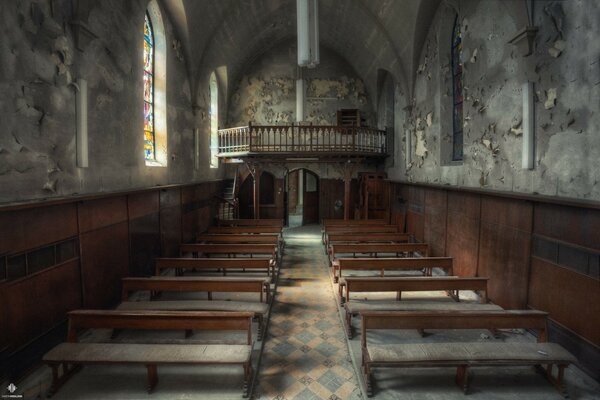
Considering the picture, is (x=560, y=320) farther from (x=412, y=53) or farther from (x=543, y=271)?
(x=412, y=53)

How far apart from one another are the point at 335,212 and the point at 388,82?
6.71 m

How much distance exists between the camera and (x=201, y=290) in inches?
222

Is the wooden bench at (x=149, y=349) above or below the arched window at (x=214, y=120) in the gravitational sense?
below

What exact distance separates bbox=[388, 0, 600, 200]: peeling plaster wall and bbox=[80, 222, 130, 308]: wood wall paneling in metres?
7.41

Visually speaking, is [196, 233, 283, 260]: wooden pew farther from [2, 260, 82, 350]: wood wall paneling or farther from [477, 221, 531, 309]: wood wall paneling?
[477, 221, 531, 309]: wood wall paneling

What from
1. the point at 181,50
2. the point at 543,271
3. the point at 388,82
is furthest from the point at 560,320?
the point at 388,82

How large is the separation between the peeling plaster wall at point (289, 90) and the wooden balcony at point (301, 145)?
2.57 meters

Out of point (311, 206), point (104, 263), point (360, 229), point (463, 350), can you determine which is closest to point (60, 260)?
point (104, 263)

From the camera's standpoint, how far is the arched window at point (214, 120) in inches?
589

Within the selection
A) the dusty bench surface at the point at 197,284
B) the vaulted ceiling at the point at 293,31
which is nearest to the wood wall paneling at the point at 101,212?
the dusty bench surface at the point at 197,284

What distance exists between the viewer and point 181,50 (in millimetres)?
10500

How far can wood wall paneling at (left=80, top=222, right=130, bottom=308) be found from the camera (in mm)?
5539

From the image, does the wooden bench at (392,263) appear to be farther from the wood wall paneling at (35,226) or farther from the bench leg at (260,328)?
the wood wall paneling at (35,226)

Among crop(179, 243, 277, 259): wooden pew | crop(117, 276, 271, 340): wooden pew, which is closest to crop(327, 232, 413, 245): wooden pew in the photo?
crop(179, 243, 277, 259): wooden pew
